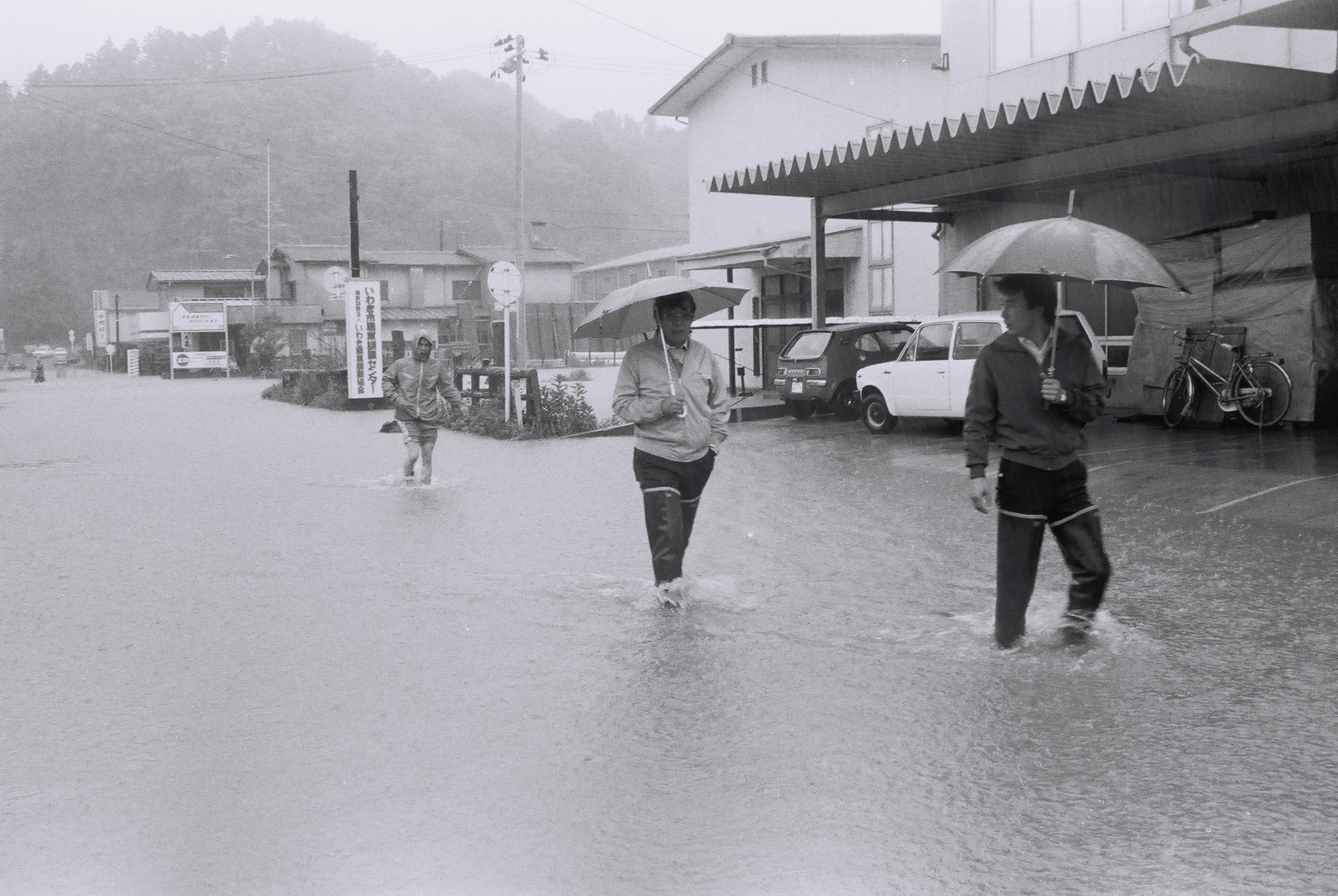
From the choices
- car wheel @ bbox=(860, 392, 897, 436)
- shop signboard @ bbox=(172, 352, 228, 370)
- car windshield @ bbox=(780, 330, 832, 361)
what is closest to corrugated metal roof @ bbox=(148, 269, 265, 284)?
shop signboard @ bbox=(172, 352, 228, 370)

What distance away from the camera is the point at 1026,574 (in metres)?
5.88

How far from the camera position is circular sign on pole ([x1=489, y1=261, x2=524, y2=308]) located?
21.7 meters

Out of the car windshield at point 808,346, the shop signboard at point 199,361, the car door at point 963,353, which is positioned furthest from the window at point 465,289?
the car door at point 963,353

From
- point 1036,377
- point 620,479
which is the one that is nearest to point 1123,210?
point 620,479

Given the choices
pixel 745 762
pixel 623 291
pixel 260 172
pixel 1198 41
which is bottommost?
pixel 745 762

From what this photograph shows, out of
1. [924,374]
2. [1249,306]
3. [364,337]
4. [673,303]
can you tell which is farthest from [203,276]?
[673,303]

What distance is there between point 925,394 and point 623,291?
10.6 meters

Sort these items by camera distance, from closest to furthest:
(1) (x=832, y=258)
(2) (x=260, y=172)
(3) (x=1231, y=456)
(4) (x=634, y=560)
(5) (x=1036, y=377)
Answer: (5) (x=1036, y=377)
(4) (x=634, y=560)
(3) (x=1231, y=456)
(1) (x=832, y=258)
(2) (x=260, y=172)

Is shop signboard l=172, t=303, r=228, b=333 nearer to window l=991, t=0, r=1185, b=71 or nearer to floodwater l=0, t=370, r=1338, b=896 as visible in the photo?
window l=991, t=0, r=1185, b=71

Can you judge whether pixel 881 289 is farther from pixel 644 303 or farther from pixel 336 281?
pixel 644 303

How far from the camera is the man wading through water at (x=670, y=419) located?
6.98 meters

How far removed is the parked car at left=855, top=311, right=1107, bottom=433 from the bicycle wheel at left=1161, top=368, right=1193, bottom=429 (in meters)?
0.95

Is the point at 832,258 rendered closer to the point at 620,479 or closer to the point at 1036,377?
the point at 620,479

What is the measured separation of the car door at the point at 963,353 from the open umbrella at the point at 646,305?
31.2 ft
